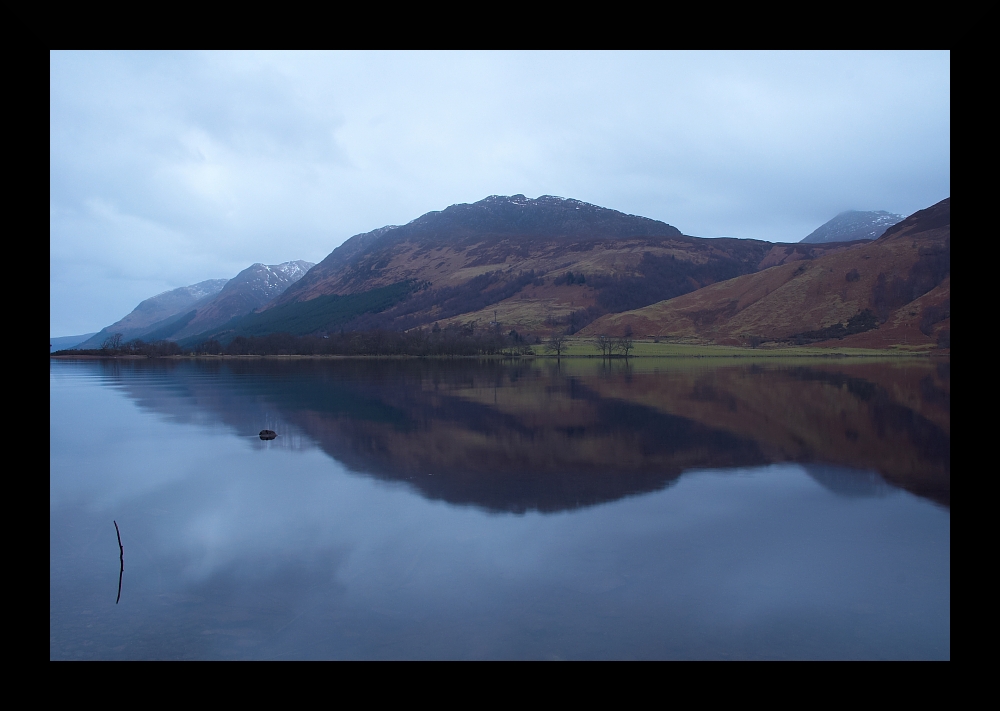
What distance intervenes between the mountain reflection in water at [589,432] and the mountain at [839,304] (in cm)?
7309

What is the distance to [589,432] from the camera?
2294 cm

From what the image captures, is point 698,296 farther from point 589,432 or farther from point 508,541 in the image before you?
point 508,541

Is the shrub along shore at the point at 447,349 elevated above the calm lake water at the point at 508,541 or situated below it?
above

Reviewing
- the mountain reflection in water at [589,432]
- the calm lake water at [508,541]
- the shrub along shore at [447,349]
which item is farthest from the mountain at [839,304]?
the calm lake water at [508,541]

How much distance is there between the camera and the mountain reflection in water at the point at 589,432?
51.9 ft

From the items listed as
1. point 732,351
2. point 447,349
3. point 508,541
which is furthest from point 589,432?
point 732,351

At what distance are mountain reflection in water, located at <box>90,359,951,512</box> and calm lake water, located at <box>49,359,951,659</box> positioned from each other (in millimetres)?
153

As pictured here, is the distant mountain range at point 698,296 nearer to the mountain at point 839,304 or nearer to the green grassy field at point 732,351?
the mountain at point 839,304

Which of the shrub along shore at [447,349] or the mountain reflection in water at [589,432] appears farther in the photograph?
the shrub along shore at [447,349]

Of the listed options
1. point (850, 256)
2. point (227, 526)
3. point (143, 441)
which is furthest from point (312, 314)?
point (227, 526)

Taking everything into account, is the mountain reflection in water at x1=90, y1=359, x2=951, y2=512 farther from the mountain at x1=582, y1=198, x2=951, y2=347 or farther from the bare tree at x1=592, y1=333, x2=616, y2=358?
the mountain at x1=582, y1=198, x2=951, y2=347

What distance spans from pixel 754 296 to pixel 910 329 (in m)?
35.8

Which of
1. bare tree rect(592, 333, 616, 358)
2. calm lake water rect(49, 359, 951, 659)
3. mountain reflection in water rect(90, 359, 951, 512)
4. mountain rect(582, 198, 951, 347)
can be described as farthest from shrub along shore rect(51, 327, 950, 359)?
calm lake water rect(49, 359, 951, 659)
